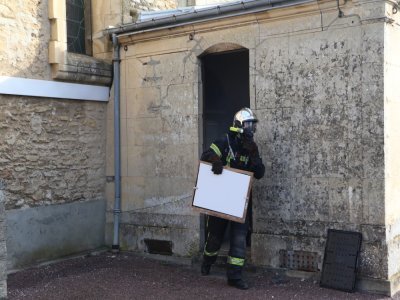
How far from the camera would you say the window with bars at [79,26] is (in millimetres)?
8195

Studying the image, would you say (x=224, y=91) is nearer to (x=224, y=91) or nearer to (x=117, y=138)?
(x=224, y=91)

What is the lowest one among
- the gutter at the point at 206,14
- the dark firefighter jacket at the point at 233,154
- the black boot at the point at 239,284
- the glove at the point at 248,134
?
the black boot at the point at 239,284

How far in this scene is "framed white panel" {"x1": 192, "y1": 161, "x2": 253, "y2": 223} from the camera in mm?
6016

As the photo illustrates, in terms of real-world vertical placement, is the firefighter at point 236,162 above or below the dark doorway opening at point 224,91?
below

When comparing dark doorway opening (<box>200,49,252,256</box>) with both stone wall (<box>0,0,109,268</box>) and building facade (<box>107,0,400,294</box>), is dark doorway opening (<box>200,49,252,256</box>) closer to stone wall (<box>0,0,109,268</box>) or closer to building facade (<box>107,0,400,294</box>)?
building facade (<box>107,0,400,294</box>)

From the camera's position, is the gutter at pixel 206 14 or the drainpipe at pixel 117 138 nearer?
the gutter at pixel 206 14

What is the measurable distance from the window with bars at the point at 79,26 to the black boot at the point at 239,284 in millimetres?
4543

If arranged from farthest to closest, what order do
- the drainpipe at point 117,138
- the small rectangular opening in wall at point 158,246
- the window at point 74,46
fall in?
the drainpipe at point 117,138 → the small rectangular opening in wall at point 158,246 → the window at point 74,46

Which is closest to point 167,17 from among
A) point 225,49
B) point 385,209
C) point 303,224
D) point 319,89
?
point 225,49

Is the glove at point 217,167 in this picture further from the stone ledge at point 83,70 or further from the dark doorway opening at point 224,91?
the stone ledge at point 83,70

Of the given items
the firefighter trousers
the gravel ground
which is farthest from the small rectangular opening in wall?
the firefighter trousers

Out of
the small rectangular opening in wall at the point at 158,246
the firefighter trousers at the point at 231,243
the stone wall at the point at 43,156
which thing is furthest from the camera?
the small rectangular opening in wall at the point at 158,246

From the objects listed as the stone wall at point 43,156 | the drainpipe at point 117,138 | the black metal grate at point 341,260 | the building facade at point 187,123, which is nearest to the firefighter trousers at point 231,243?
the building facade at point 187,123

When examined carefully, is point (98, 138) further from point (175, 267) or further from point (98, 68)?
point (175, 267)
